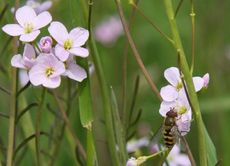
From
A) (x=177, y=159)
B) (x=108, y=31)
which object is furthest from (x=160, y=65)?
(x=177, y=159)

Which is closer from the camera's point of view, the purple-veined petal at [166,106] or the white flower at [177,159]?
the purple-veined petal at [166,106]

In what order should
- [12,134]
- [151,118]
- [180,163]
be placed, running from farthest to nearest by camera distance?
[151,118], [180,163], [12,134]

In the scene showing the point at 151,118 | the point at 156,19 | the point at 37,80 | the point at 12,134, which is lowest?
the point at 151,118

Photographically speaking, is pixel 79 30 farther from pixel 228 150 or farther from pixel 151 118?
pixel 151 118

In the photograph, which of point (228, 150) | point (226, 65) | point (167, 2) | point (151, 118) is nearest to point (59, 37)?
point (167, 2)

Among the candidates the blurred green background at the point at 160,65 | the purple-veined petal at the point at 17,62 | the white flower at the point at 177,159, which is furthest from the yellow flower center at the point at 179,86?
the blurred green background at the point at 160,65

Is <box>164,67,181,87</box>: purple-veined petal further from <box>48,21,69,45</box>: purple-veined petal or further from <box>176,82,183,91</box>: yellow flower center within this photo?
<box>48,21,69,45</box>: purple-veined petal

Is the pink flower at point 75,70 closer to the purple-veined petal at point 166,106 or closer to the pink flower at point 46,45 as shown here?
the pink flower at point 46,45
